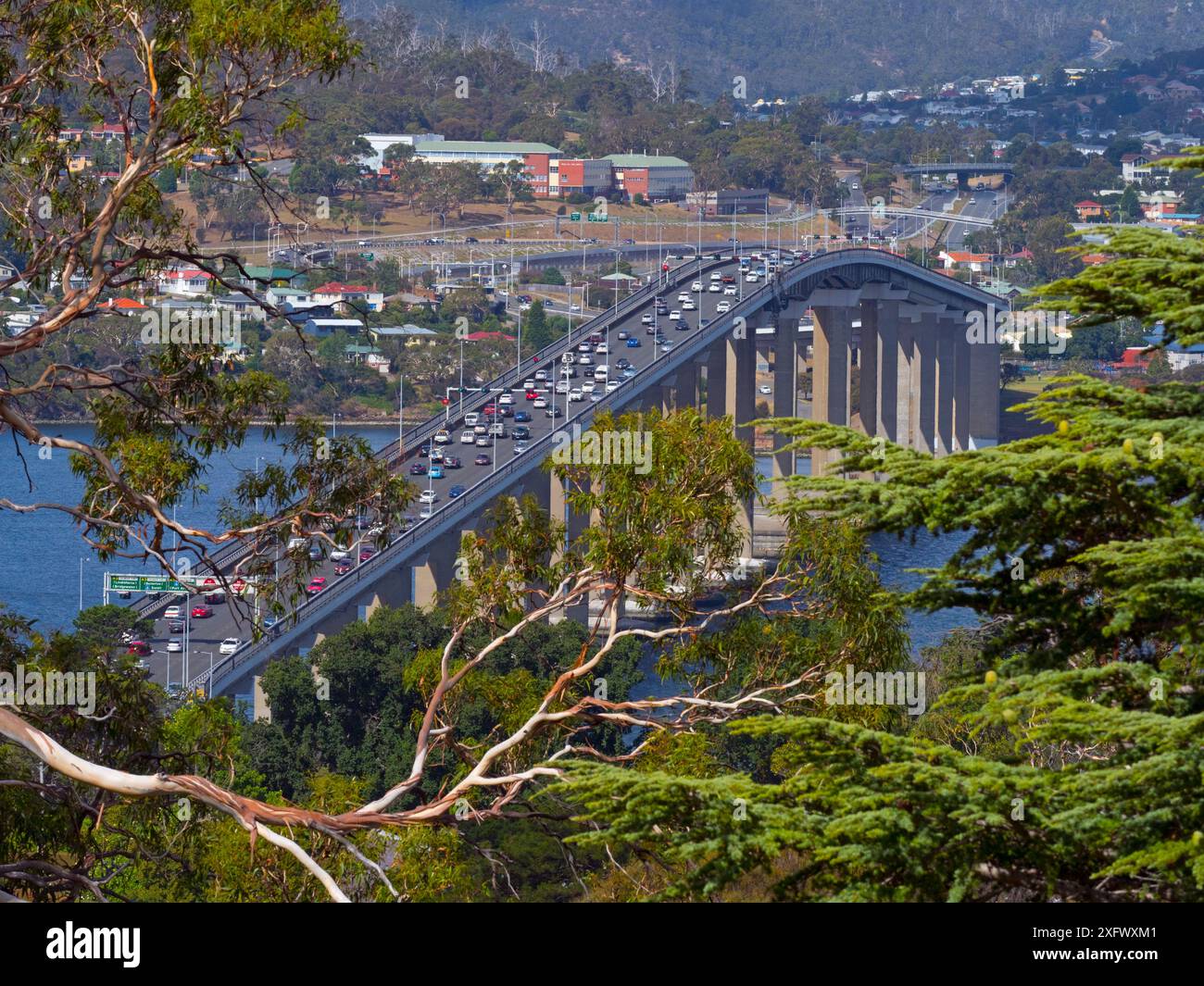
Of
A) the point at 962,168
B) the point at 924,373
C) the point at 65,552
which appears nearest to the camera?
the point at 65,552

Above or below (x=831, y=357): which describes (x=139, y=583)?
below

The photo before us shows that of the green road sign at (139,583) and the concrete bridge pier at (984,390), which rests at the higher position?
the concrete bridge pier at (984,390)

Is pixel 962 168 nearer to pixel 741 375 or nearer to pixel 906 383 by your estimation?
pixel 906 383

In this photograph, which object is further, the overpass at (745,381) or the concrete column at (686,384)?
the concrete column at (686,384)

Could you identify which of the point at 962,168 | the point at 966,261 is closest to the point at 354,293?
the point at 966,261

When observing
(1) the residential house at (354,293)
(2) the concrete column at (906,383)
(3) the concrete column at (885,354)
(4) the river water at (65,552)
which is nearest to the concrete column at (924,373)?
(2) the concrete column at (906,383)

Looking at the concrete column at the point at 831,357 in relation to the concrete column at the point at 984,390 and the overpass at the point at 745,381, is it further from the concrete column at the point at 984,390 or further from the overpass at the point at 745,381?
the concrete column at the point at 984,390
